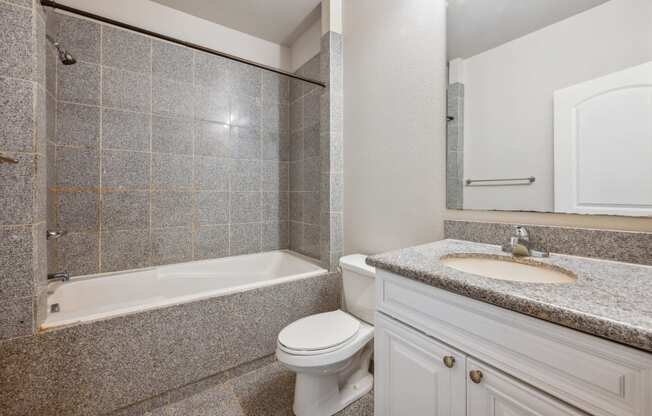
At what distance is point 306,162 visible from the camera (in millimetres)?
2508

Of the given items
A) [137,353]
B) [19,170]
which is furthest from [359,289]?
[19,170]

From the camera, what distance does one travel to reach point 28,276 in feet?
3.58

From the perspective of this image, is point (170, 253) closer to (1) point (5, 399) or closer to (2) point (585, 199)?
(1) point (5, 399)

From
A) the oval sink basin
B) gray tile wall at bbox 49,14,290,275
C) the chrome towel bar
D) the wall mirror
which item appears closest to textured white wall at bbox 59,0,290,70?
gray tile wall at bbox 49,14,290,275

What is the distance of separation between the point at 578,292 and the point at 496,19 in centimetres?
122

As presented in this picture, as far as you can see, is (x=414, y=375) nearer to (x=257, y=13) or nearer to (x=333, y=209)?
(x=333, y=209)

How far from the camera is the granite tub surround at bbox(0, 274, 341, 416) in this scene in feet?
3.65

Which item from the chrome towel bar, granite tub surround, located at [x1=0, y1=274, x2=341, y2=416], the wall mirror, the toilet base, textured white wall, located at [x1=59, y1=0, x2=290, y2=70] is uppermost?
textured white wall, located at [x1=59, y1=0, x2=290, y2=70]

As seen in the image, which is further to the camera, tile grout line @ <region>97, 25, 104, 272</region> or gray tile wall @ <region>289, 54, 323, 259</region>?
gray tile wall @ <region>289, 54, 323, 259</region>

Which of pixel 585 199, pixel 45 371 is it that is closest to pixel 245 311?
pixel 45 371

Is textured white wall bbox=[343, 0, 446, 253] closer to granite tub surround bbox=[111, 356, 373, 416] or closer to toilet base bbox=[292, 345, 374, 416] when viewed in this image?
toilet base bbox=[292, 345, 374, 416]

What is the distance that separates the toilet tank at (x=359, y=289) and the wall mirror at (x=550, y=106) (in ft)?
1.98

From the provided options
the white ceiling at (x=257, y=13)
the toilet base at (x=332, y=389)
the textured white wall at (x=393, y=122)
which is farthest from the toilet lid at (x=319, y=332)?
the white ceiling at (x=257, y=13)

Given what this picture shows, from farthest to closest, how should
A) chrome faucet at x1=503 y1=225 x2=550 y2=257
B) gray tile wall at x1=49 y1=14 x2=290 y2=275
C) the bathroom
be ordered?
gray tile wall at x1=49 y1=14 x2=290 y2=275
chrome faucet at x1=503 y1=225 x2=550 y2=257
the bathroom
